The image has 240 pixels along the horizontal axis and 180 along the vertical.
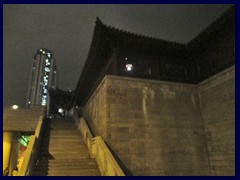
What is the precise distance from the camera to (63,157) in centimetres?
900

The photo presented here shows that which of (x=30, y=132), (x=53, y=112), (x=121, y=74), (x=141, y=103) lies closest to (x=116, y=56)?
Answer: (x=121, y=74)

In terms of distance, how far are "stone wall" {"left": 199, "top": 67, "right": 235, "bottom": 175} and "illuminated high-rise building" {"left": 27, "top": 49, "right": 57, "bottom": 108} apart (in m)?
56.2

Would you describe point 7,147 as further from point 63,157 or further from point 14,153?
point 63,157

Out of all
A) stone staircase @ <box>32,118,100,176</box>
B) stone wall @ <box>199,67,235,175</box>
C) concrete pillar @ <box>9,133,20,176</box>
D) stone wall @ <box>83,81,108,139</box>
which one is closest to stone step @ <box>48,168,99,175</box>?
stone staircase @ <box>32,118,100,176</box>

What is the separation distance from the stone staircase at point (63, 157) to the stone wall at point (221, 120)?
5574 mm

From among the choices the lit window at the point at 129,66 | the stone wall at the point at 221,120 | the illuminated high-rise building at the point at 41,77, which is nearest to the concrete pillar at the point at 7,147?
the lit window at the point at 129,66

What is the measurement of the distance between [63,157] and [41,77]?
62.3m

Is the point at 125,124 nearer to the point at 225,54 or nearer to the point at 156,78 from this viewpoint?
the point at 156,78

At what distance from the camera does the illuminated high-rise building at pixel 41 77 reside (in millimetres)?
63188

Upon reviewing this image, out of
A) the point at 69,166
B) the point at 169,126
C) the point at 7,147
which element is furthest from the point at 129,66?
the point at 7,147

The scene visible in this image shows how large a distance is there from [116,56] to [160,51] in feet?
8.80

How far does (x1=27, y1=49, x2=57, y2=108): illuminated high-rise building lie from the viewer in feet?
207

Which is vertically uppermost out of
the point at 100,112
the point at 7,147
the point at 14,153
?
the point at 100,112

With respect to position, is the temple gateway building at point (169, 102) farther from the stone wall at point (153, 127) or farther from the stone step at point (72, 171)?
the stone step at point (72, 171)
